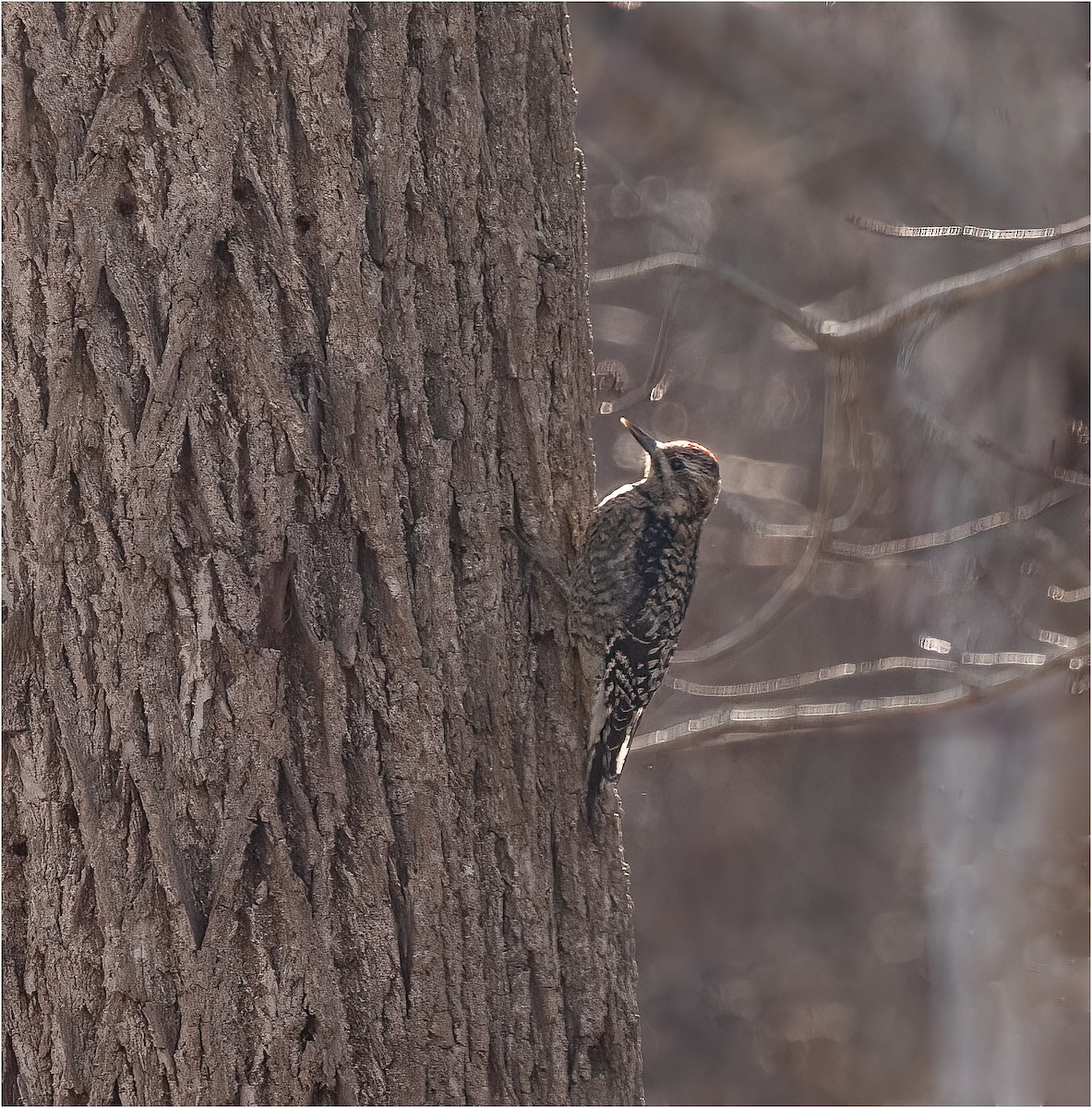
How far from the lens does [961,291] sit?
5.21 meters

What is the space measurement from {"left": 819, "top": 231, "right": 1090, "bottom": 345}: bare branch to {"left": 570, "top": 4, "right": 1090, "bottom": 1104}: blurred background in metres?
0.70

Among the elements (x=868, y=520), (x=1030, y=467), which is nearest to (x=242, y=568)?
(x=1030, y=467)

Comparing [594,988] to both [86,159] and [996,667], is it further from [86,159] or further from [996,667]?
[996,667]

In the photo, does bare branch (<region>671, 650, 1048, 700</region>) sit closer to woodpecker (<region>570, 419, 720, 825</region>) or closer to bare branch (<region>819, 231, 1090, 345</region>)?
bare branch (<region>819, 231, 1090, 345</region>)

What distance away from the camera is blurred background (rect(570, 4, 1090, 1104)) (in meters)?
6.84

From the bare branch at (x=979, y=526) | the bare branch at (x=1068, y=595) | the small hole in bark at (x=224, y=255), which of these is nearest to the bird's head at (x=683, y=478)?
the small hole in bark at (x=224, y=255)

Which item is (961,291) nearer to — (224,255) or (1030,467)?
(1030,467)

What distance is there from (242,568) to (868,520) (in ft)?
17.3

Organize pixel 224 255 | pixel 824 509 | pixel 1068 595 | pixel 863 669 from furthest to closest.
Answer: pixel 1068 595 < pixel 863 669 < pixel 824 509 < pixel 224 255

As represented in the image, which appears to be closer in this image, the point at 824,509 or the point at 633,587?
the point at 633,587

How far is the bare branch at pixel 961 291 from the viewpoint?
5.09m

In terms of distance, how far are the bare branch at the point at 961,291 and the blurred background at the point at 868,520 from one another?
697 mm

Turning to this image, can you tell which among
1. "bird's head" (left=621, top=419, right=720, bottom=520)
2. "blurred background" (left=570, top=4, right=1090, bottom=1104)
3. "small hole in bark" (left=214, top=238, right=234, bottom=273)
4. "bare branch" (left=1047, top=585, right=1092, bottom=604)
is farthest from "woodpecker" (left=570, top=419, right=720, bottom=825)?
"bare branch" (left=1047, top=585, right=1092, bottom=604)

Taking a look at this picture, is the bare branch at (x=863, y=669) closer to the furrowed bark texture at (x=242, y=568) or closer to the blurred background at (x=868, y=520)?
the blurred background at (x=868, y=520)
